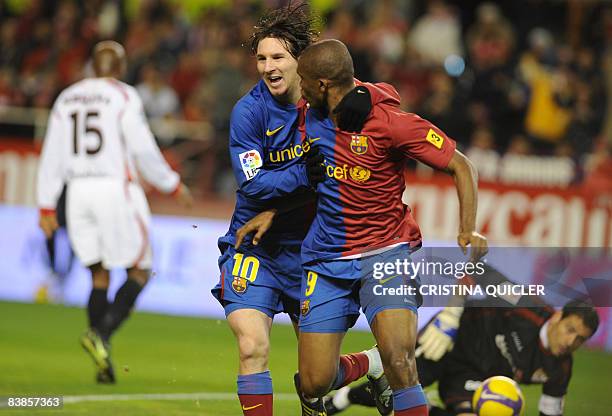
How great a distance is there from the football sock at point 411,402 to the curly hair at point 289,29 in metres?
1.89

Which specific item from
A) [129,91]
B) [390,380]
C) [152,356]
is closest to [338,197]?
[390,380]

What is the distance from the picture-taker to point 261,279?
248 inches

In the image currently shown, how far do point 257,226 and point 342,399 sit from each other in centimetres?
165

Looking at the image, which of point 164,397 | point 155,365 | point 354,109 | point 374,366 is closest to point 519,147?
point 155,365

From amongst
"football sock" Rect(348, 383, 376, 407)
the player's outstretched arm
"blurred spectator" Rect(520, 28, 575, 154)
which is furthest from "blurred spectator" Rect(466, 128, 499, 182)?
the player's outstretched arm

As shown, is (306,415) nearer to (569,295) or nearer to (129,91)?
(569,295)

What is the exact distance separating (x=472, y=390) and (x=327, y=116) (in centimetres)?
220

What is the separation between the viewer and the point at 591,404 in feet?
24.5

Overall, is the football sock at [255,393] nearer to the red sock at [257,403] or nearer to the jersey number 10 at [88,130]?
the red sock at [257,403]

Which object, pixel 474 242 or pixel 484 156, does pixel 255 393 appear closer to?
pixel 474 242

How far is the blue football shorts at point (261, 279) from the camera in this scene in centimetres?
625

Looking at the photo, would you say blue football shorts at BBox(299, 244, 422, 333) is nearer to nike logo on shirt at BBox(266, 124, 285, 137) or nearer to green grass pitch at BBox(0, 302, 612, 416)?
nike logo on shirt at BBox(266, 124, 285, 137)

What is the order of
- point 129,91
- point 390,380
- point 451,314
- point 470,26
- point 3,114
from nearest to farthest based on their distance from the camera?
point 390,380, point 451,314, point 129,91, point 3,114, point 470,26

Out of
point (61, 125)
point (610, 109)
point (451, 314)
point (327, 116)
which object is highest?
point (610, 109)
